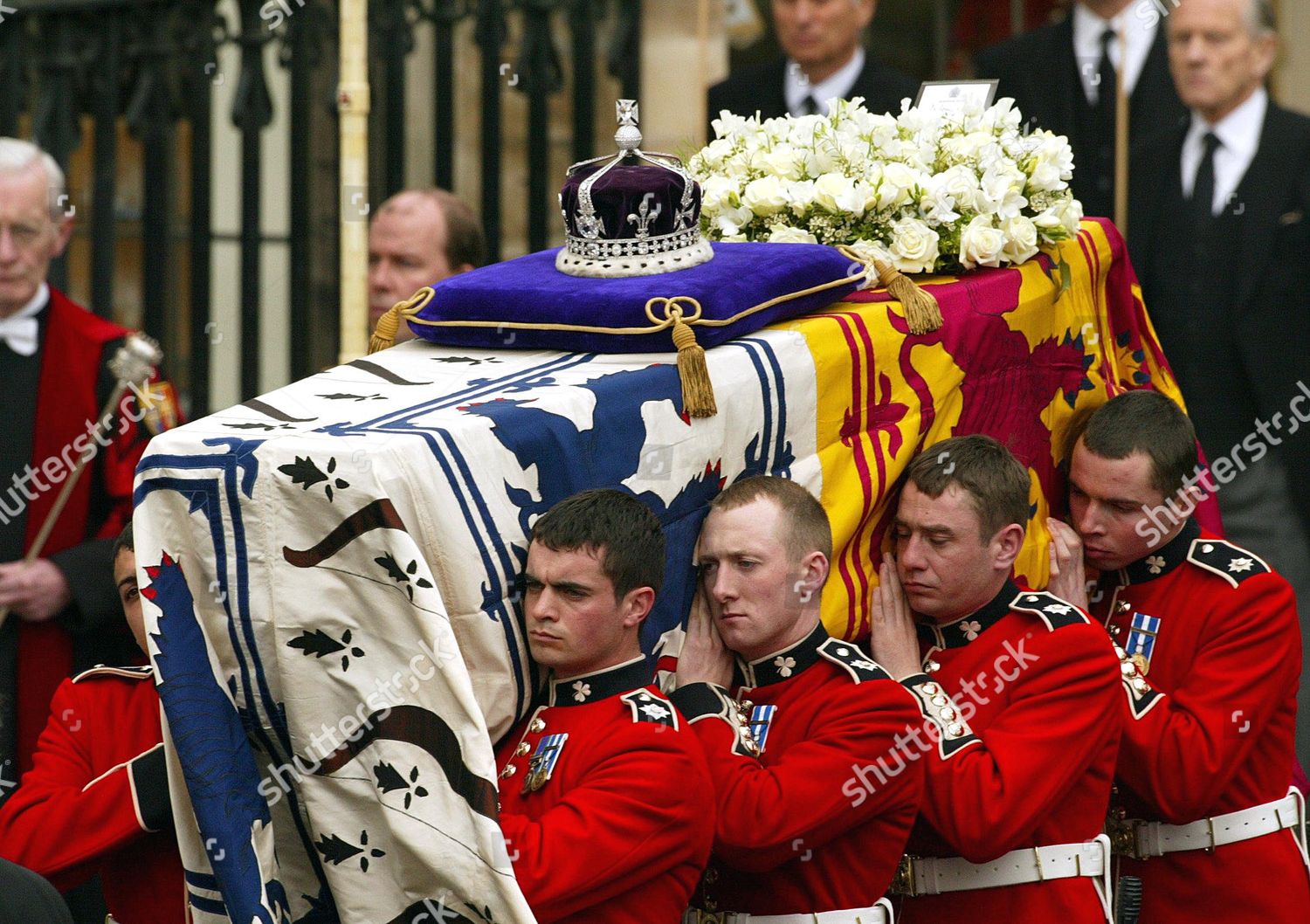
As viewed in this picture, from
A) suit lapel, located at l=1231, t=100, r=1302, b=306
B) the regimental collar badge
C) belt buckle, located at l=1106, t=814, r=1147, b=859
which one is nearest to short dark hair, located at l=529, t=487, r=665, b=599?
the regimental collar badge

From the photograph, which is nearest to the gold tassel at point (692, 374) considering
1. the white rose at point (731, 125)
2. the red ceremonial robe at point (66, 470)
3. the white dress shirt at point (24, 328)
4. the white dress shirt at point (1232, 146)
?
the white rose at point (731, 125)

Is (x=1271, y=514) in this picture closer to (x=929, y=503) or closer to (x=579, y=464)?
(x=929, y=503)

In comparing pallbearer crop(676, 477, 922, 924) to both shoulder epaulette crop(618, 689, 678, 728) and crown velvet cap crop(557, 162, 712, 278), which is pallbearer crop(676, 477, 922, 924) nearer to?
shoulder epaulette crop(618, 689, 678, 728)

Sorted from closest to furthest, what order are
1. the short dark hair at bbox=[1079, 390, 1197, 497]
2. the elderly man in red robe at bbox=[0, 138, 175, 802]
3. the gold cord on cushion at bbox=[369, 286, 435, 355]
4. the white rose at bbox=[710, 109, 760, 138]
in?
1. the gold cord on cushion at bbox=[369, 286, 435, 355]
2. the short dark hair at bbox=[1079, 390, 1197, 497]
3. the white rose at bbox=[710, 109, 760, 138]
4. the elderly man in red robe at bbox=[0, 138, 175, 802]

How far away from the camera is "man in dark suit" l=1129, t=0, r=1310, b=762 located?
547 centimetres

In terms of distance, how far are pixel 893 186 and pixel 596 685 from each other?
132 cm

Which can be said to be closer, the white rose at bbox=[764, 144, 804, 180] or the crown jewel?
the crown jewel

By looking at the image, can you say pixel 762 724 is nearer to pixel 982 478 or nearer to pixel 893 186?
pixel 982 478

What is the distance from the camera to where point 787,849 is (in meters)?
3.06

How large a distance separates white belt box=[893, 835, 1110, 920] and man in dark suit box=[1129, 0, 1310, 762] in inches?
86.1

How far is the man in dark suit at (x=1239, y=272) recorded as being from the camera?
5.47 metres

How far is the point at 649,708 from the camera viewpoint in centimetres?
293

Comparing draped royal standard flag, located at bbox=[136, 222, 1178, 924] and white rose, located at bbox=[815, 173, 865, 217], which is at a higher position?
white rose, located at bbox=[815, 173, 865, 217]

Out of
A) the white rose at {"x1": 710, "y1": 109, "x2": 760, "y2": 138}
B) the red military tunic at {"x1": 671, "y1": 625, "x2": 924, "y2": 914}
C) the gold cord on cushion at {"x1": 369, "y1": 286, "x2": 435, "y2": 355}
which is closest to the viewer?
the red military tunic at {"x1": 671, "y1": 625, "x2": 924, "y2": 914}
